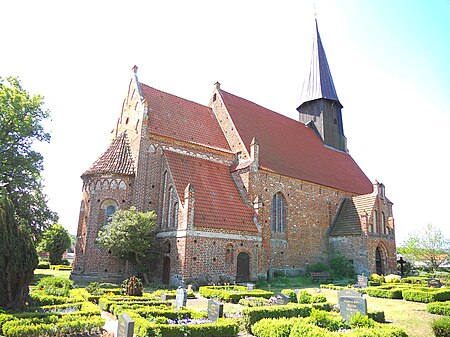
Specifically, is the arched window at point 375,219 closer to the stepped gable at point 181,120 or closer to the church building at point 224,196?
the church building at point 224,196

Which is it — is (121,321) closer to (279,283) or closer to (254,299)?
(254,299)

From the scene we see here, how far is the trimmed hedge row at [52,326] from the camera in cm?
826

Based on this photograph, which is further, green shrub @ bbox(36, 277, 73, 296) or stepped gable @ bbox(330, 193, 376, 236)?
stepped gable @ bbox(330, 193, 376, 236)

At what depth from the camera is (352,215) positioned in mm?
29594

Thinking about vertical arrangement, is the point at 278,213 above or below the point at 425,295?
above

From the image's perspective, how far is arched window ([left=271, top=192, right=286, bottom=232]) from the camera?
26000 millimetres

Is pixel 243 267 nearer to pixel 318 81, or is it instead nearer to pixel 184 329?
pixel 184 329

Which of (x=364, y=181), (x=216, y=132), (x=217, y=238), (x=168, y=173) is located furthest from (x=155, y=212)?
(x=364, y=181)

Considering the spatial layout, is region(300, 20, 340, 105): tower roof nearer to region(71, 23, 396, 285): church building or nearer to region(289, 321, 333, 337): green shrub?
region(71, 23, 396, 285): church building

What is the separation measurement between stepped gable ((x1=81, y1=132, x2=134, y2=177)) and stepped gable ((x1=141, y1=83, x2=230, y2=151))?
8.11 feet

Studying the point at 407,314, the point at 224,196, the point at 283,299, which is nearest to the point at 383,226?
the point at 224,196

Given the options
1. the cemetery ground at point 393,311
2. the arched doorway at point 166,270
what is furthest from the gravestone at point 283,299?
the arched doorway at point 166,270

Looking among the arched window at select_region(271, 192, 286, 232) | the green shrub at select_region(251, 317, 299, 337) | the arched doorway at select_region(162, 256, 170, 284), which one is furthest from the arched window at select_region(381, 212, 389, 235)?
the green shrub at select_region(251, 317, 299, 337)

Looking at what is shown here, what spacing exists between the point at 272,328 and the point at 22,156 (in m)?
21.6
